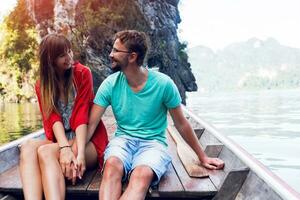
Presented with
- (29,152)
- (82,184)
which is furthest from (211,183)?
(29,152)

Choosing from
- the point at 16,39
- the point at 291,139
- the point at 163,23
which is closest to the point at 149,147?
the point at 291,139

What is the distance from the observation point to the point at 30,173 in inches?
103

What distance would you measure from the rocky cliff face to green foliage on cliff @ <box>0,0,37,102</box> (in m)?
7.07

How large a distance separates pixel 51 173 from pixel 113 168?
0.36m

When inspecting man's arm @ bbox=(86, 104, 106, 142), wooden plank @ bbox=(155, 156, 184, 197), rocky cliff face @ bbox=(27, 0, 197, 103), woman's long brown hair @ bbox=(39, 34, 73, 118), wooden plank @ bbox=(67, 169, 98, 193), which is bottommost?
rocky cliff face @ bbox=(27, 0, 197, 103)

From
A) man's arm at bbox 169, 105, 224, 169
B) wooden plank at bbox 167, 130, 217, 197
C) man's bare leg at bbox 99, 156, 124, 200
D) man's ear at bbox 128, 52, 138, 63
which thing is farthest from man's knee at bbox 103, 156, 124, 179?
man's ear at bbox 128, 52, 138, 63

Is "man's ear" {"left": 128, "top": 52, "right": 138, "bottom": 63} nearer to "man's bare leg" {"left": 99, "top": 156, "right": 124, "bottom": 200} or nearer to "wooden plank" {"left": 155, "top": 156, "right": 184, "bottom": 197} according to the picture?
"man's bare leg" {"left": 99, "top": 156, "right": 124, "bottom": 200}

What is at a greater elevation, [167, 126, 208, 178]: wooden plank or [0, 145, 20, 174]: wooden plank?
[167, 126, 208, 178]: wooden plank

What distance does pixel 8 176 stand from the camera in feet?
10.4

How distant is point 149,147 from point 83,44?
2429 centimetres

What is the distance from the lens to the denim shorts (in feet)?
9.02

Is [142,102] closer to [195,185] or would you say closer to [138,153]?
[138,153]

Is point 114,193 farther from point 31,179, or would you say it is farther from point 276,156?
point 276,156

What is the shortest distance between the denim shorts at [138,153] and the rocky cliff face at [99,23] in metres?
22.2
